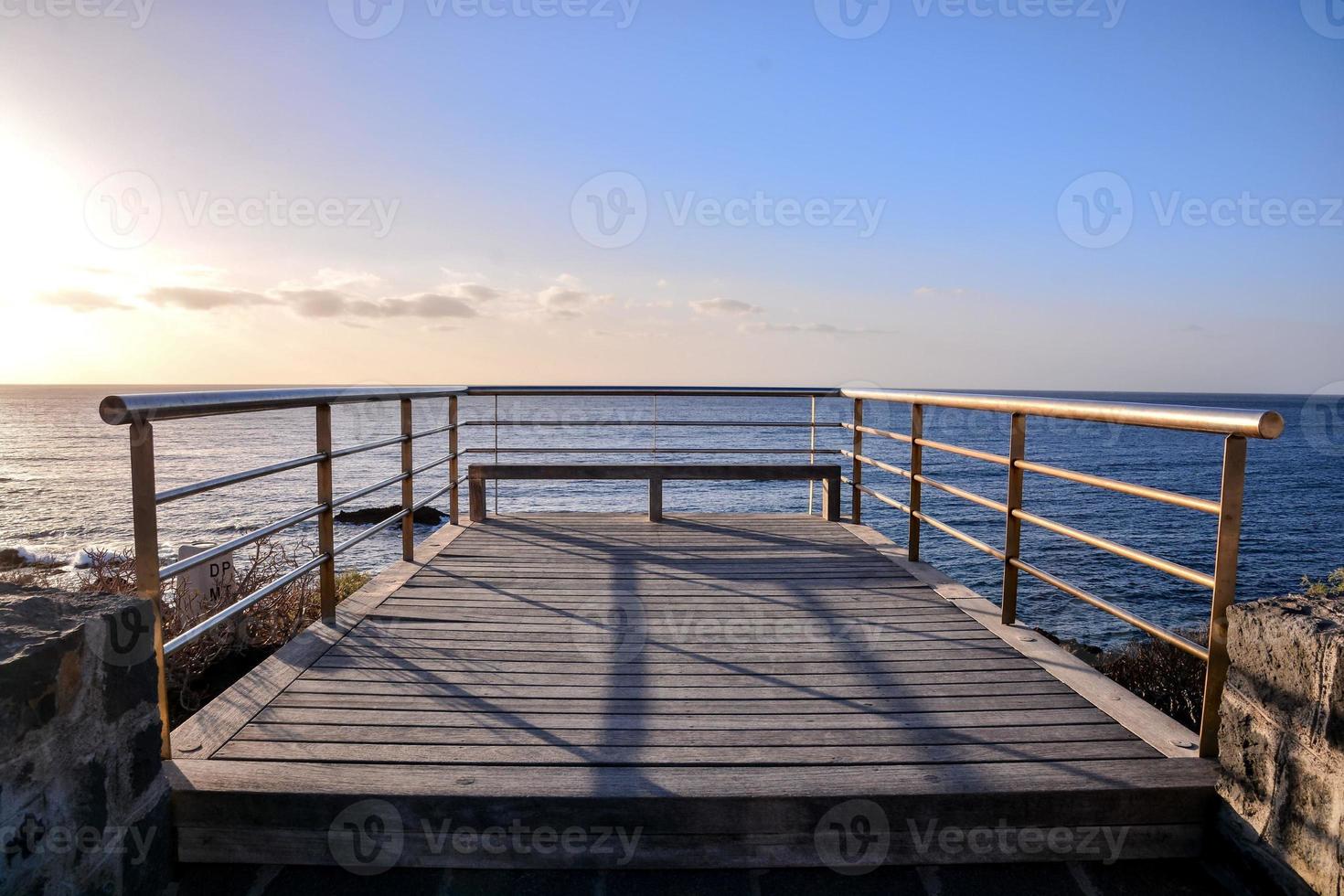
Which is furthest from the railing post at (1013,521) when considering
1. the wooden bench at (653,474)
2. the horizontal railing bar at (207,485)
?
the horizontal railing bar at (207,485)

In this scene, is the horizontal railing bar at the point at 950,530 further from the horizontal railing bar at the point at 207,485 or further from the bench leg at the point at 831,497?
the horizontal railing bar at the point at 207,485

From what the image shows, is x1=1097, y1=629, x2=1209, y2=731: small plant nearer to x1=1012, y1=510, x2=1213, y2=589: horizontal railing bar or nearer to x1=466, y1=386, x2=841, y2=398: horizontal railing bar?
x1=466, y1=386, x2=841, y2=398: horizontal railing bar

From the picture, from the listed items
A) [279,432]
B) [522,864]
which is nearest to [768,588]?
[522,864]

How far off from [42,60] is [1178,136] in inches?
1255

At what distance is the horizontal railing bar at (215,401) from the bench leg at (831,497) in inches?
132

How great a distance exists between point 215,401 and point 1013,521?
2.95 metres

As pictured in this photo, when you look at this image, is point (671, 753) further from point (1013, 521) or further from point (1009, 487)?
point (1009, 487)

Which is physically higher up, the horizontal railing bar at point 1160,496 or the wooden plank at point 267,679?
A: the horizontal railing bar at point 1160,496

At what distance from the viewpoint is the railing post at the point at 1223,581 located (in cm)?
175

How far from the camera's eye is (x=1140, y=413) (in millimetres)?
1992

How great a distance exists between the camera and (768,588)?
369cm

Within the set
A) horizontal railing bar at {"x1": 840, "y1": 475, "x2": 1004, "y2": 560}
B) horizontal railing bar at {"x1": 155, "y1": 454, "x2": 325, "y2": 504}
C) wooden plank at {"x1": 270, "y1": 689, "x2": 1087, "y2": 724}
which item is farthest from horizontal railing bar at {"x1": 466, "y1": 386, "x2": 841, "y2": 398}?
wooden plank at {"x1": 270, "y1": 689, "x2": 1087, "y2": 724}

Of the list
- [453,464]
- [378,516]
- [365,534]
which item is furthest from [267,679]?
[378,516]

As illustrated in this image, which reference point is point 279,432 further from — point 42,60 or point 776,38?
point 776,38
